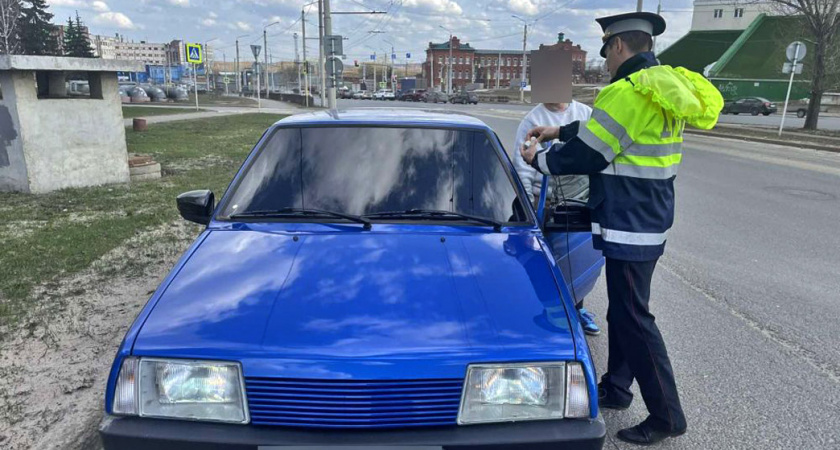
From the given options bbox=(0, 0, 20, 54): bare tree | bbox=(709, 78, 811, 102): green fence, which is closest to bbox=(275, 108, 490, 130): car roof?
bbox=(0, 0, 20, 54): bare tree

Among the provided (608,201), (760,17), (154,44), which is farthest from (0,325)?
(154,44)

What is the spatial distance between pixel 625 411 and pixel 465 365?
5.51 feet

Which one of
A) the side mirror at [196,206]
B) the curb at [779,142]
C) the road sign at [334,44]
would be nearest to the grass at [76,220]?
the side mirror at [196,206]

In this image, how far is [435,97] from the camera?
5869cm

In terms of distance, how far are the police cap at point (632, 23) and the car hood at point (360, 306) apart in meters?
1.09

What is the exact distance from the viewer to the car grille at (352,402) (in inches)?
68.6

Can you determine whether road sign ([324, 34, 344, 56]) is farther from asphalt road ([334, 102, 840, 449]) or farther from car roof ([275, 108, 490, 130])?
car roof ([275, 108, 490, 130])

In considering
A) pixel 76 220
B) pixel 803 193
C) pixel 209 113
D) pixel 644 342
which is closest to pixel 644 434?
pixel 644 342

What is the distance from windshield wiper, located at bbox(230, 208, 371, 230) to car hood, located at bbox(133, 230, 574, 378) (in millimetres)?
129

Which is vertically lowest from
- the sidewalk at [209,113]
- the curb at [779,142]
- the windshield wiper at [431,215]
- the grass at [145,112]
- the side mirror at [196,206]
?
the curb at [779,142]

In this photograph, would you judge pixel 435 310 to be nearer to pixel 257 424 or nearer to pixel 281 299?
pixel 281 299

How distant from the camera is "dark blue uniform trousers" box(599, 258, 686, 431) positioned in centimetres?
256

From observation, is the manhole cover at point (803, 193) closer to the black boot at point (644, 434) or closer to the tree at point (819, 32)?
the black boot at point (644, 434)

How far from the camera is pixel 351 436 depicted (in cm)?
174
